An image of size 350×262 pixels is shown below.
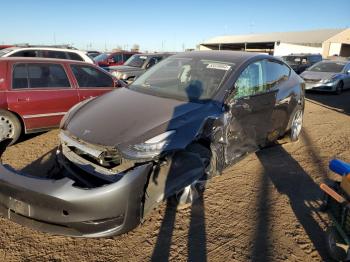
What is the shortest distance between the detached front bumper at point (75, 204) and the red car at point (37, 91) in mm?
2839

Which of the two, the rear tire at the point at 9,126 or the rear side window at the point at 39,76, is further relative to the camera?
the rear side window at the point at 39,76

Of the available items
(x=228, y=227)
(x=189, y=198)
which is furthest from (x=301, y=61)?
(x=228, y=227)

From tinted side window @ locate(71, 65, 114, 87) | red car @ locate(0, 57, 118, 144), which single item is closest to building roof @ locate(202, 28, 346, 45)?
tinted side window @ locate(71, 65, 114, 87)

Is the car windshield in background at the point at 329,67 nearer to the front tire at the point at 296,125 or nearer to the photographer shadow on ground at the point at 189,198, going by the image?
the front tire at the point at 296,125

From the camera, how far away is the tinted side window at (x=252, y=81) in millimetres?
4289

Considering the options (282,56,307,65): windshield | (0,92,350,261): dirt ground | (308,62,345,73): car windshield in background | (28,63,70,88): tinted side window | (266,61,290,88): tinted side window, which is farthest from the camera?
(282,56,307,65): windshield

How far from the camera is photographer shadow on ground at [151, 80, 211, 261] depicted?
3.11 m

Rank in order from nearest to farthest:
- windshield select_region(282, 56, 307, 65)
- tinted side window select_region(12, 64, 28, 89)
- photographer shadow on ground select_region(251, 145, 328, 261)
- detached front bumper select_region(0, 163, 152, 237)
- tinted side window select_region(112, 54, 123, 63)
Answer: detached front bumper select_region(0, 163, 152, 237), photographer shadow on ground select_region(251, 145, 328, 261), tinted side window select_region(12, 64, 28, 89), tinted side window select_region(112, 54, 123, 63), windshield select_region(282, 56, 307, 65)

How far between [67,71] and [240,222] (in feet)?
14.6

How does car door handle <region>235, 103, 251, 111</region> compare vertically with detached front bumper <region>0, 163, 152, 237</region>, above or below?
above

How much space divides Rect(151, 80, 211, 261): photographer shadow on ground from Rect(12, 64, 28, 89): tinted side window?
3.23m

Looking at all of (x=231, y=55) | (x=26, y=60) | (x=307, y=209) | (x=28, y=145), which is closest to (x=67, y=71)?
(x=26, y=60)

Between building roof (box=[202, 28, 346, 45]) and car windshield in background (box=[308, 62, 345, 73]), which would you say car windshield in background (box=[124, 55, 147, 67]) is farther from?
building roof (box=[202, 28, 346, 45])

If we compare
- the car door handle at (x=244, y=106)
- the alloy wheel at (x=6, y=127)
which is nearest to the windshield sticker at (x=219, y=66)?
the car door handle at (x=244, y=106)
